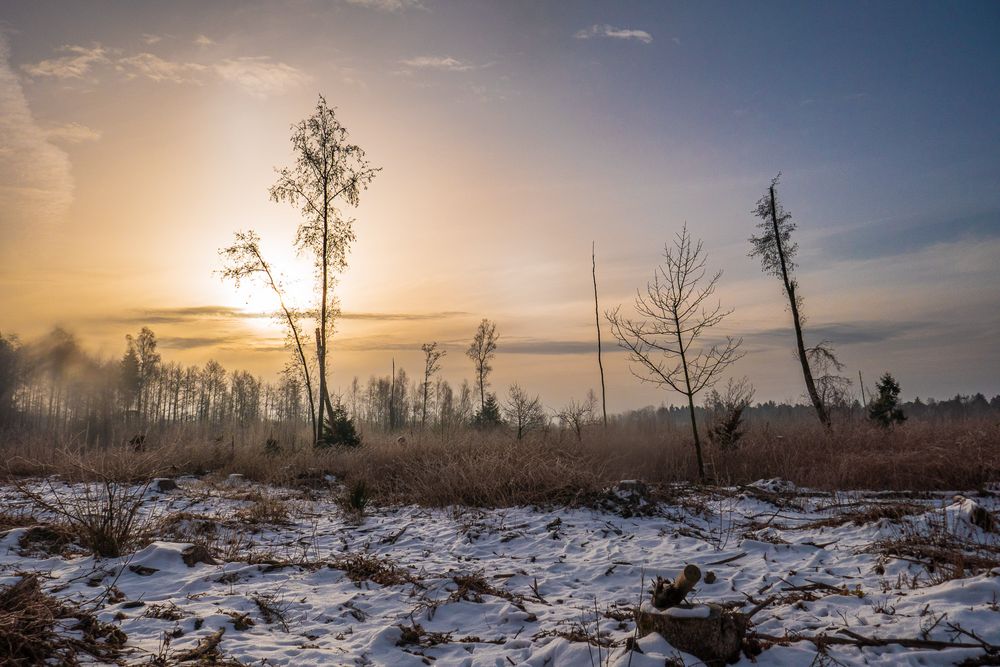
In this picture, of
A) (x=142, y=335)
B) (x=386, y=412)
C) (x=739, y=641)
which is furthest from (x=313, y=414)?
(x=386, y=412)

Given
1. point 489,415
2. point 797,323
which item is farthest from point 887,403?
point 489,415

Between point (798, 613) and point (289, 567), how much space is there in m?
4.97

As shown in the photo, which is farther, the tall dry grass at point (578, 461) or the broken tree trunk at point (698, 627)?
the tall dry grass at point (578, 461)

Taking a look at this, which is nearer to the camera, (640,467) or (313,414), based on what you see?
(640,467)

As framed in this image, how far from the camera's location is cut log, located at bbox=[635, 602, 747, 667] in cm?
334

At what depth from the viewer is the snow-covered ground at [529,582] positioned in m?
3.75

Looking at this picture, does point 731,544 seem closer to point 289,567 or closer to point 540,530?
point 540,530

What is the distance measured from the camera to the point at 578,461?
420 inches

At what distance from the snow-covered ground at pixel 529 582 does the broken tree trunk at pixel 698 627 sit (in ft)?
0.30

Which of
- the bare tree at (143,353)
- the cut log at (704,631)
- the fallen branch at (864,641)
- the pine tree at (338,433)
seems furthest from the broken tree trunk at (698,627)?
the bare tree at (143,353)

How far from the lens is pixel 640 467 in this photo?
13.7 metres

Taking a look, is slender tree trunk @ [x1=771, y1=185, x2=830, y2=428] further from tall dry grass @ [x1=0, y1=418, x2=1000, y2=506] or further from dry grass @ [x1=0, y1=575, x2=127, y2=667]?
dry grass @ [x1=0, y1=575, x2=127, y2=667]

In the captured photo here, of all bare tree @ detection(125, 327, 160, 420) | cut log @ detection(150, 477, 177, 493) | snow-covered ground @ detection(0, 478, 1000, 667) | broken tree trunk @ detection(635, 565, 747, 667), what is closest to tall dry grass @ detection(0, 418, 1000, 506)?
cut log @ detection(150, 477, 177, 493)

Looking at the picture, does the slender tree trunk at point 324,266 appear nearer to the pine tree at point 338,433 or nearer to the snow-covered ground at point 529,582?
the pine tree at point 338,433
